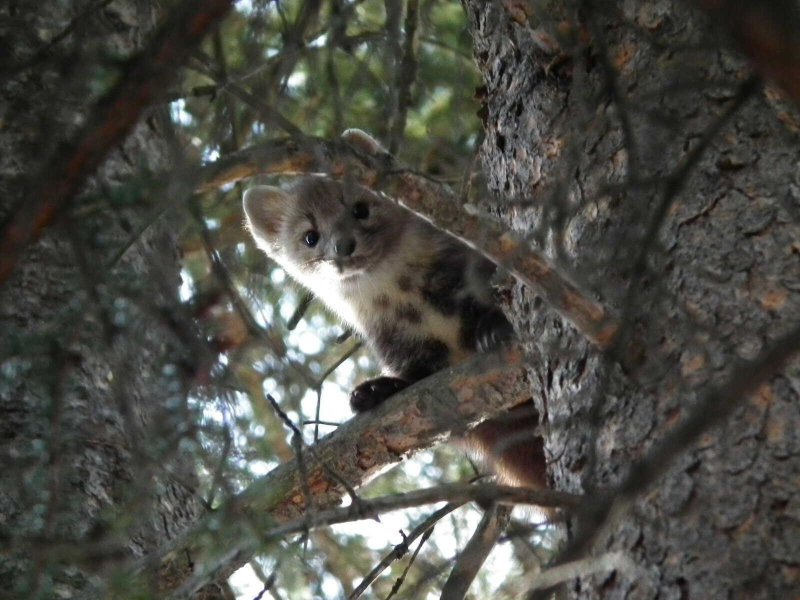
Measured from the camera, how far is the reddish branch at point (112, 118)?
6.80 ft

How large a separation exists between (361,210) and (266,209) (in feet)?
2.88

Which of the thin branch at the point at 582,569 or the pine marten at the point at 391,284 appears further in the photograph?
the pine marten at the point at 391,284

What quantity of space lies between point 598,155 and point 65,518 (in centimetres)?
235

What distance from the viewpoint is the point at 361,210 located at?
20.6 feet

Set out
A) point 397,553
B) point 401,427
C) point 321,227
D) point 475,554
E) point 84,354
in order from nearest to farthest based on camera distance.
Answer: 1. point 397,553
2. point 475,554
3. point 401,427
4. point 84,354
5. point 321,227

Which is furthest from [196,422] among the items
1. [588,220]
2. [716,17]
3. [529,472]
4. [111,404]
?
[529,472]

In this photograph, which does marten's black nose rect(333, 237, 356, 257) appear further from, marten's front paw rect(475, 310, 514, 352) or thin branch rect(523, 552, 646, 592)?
thin branch rect(523, 552, 646, 592)

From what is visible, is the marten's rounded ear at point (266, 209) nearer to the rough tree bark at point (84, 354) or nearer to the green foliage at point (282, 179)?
the green foliage at point (282, 179)

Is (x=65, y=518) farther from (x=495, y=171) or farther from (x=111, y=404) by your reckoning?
(x=495, y=171)

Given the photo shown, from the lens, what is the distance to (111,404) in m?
4.82

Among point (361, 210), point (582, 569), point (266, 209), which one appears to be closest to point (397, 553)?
point (582, 569)

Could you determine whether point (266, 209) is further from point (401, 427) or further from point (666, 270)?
point (666, 270)

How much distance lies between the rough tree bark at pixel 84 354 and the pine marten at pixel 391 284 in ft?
3.81

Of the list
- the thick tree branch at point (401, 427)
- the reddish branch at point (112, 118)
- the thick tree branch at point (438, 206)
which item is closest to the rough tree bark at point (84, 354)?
the reddish branch at point (112, 118)
